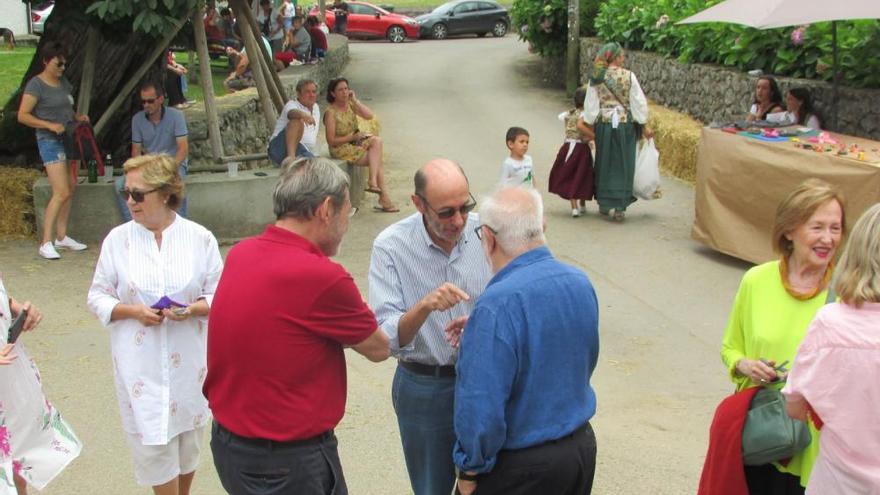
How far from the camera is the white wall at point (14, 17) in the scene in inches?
1269

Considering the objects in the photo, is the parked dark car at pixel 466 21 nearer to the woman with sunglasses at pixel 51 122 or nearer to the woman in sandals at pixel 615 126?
the woman in sandals at pixel 615 126

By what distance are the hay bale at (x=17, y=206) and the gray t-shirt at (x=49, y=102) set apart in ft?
2.68

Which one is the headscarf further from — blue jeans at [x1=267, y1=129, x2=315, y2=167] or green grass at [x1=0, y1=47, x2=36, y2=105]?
green grass at [x1=0, y1=47, x2=36, y2=105]

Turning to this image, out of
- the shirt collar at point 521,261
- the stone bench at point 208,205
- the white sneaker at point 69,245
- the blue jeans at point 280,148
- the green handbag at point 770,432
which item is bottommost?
the white sneaker at point 69,245

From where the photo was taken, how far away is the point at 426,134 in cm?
1692

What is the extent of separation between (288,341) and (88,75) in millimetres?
8062

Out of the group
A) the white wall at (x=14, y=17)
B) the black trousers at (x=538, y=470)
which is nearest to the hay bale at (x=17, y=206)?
the black trousers at (x=538, y=470)

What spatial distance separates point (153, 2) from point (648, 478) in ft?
→ 21.4

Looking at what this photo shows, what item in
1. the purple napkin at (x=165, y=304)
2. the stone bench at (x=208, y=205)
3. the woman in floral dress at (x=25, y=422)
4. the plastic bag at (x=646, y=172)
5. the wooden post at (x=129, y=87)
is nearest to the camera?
the woman in floral dress at (x=25, y=422)

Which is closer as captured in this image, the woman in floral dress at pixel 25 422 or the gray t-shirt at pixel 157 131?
the woman in floral dress at pixel 25 422

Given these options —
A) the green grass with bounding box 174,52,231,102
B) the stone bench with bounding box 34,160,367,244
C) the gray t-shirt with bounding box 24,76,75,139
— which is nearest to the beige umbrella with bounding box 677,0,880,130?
the stone bench with bounding box 34,160,367,244

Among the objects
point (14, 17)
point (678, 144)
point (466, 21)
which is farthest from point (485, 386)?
point (466, 21)

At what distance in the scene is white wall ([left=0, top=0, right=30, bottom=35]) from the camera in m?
32.2

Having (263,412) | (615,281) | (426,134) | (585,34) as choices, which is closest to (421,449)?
(263,412)
